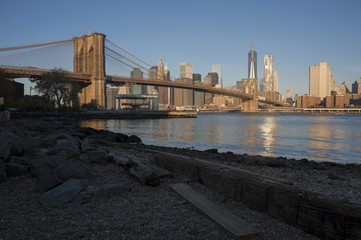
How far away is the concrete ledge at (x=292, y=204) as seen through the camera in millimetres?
2398

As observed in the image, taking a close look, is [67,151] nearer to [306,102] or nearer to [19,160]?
[19,160]

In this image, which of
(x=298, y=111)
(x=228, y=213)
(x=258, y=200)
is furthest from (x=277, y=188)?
(x=298, y=111)

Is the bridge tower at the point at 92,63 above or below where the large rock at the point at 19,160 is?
above

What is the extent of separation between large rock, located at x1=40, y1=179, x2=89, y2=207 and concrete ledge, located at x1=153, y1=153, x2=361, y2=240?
182 centimetres

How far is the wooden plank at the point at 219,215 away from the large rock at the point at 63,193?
4.43 feet

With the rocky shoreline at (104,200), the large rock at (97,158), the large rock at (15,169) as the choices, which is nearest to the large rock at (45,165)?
the rocky shoreline at (104,200)

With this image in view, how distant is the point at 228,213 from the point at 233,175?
78 centimetres

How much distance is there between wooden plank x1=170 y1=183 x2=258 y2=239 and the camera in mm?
2600

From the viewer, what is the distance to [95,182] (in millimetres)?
4332

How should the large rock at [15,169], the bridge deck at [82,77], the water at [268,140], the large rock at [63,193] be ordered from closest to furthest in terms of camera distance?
1. the large rock at [63,193]
2. the large rock at [15,169]
3. the water at [268,140]
4. the bridge deck at [82,77]

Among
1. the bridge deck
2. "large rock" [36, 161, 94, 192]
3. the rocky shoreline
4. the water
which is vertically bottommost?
the water

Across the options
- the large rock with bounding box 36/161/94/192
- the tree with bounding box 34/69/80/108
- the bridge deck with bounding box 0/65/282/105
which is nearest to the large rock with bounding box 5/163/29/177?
the large rock with bounding box 36/161/94/192

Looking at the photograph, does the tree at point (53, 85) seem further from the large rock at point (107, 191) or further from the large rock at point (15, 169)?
the large rock at point (107, 191)

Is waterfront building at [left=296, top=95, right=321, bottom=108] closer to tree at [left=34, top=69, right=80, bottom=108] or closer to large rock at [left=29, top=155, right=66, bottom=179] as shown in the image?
tree at [left=34, top=69, right=80, bottom=108]
